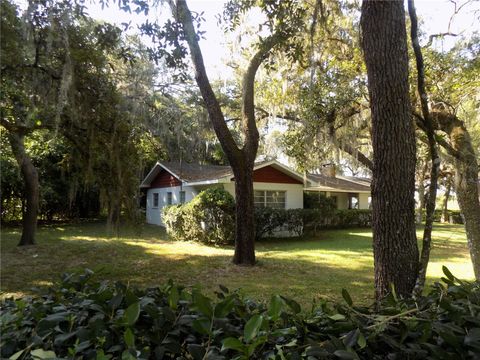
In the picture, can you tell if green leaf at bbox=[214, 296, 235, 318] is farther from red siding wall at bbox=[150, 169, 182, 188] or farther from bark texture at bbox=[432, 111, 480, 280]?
red siding wall at bbox=[150, 169, 182, 188]

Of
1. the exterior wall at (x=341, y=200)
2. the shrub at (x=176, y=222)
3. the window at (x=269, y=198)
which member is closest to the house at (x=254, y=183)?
the window at (x=269, y=198)

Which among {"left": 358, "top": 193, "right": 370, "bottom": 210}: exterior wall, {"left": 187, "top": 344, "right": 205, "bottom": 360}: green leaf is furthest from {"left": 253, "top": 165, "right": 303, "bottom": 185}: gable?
{"left": 187, "top": 344, "right": 205, "bottom": 360}: green leaf

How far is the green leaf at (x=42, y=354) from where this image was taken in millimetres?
1090

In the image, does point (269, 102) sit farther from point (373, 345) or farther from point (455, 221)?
point (455, 221)

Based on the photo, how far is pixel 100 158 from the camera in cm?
861

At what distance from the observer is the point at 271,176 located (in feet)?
61.5

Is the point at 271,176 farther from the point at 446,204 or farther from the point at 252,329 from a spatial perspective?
the point at 446,204

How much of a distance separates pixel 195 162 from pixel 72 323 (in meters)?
23.1

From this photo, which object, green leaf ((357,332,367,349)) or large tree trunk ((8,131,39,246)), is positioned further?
large tree trunk ((8,131,39,246))

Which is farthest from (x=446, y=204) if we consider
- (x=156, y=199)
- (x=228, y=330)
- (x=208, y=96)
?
(x=228, y=330)

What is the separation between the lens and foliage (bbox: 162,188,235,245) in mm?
13977

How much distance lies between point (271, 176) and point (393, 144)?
16081mm

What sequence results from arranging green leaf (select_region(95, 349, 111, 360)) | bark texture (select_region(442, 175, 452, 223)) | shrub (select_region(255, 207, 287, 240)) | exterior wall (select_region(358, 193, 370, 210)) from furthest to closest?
1. bark texture (select_region(442, 175, 452, 223))
2. exterior wall (select_region(358, 193, 370, 210))
3. shrub (select_region(255, 207, 287, 240))
4. green leaf (select_region(95, 349, 111, 360))

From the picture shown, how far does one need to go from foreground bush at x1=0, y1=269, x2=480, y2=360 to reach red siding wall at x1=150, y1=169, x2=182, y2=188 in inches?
743
